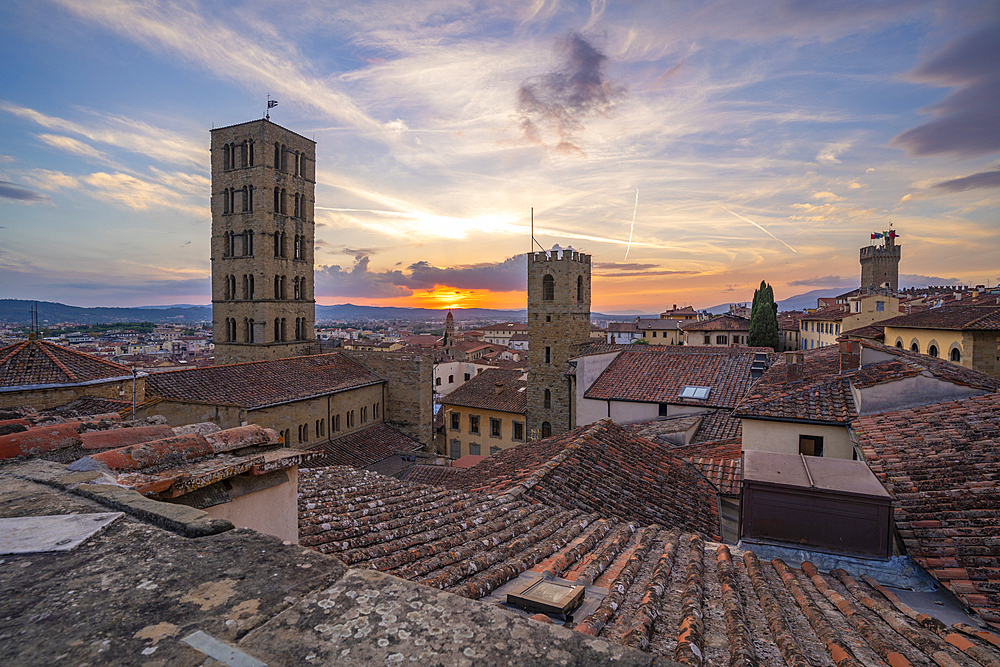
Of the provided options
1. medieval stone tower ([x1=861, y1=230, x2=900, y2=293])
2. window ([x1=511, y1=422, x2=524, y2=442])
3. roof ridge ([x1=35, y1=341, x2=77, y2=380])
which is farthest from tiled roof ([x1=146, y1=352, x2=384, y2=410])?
medieval stone tower ([x1=861, y1=230, x2=900, y2=293])

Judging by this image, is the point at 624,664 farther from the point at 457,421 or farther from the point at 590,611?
the point at 457,421

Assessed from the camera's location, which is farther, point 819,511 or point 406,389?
point 406,389

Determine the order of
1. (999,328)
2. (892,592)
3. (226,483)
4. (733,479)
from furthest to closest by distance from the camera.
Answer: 1. (999,328)
2. (733,479)
3. (892,592)
4. (226,483)

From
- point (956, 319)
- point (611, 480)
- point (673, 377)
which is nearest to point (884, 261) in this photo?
point (956, 319)

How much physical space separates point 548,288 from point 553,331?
9.87ft

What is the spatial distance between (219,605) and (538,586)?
244 cm

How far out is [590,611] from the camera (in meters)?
3.77

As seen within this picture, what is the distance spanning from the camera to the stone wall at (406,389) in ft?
98.1

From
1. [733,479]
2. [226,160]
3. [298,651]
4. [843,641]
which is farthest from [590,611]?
[226,160]

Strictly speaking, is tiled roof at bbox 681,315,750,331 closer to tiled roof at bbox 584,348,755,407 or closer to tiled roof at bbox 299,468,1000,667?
tiled roof at bbox 584,348,755,407

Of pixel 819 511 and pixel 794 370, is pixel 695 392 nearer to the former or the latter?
pixel 794 370

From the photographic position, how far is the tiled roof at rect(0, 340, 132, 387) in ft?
49.5

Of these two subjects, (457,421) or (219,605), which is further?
(457,421)

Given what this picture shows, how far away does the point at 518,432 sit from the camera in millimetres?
33750
